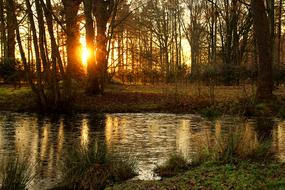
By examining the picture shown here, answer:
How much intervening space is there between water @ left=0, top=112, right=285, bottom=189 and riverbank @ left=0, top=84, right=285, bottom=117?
4.31 ft

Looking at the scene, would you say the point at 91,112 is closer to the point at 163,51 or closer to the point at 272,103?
the point at 272,103

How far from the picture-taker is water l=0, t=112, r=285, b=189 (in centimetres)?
1137

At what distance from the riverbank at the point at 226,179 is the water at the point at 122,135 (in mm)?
1020

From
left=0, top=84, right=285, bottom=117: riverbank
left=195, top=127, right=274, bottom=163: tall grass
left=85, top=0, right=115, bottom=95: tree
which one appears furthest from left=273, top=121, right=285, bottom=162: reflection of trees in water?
left=85, top=0, right=115, bottom=95: tree

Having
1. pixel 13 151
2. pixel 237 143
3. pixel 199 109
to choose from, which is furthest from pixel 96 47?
pixel 237 143

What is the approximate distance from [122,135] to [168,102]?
29.6ft

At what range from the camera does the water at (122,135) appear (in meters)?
11.4

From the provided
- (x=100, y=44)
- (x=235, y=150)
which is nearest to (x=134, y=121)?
(x=100, y=44)

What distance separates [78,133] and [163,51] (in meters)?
43.5

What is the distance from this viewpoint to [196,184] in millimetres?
7914

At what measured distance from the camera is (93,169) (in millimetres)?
9062

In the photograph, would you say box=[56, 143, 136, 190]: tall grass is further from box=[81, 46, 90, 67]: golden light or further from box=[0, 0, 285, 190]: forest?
box=[81, 46, 90, 67]: golden light

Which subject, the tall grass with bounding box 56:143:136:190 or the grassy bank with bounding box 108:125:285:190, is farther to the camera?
the tall grass with bounding box 56:143:136:190

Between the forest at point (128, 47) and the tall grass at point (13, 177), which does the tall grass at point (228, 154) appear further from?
the forest at point (128, 47)
